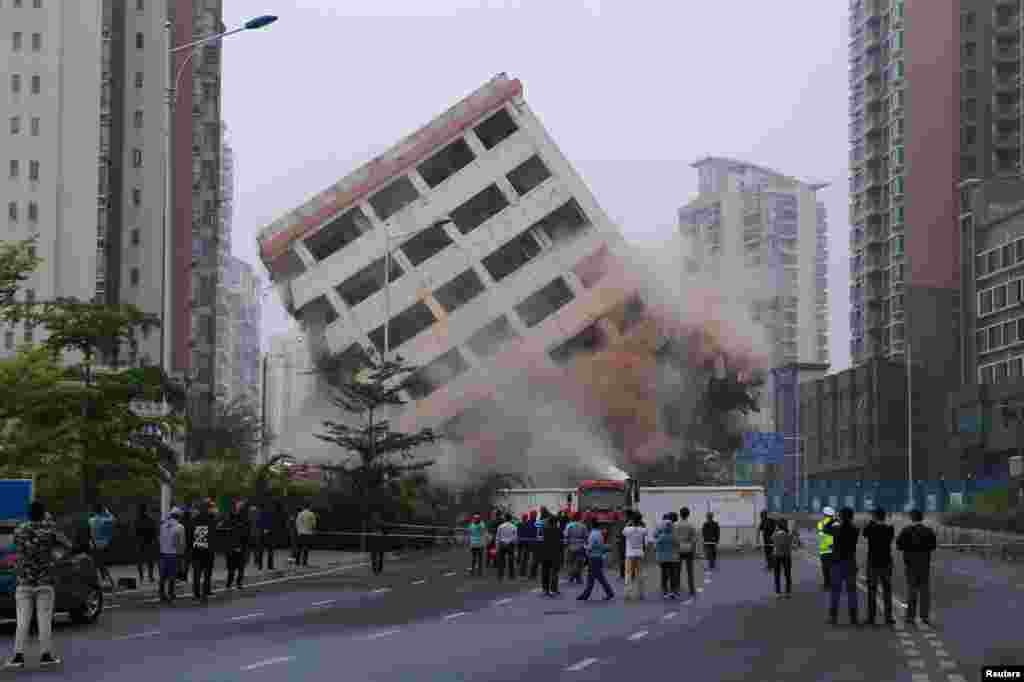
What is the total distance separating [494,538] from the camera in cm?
4428

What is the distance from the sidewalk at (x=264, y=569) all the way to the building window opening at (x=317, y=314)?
14814mm

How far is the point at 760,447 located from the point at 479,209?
1617 cm

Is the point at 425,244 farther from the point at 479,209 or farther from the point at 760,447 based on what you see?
the point at 760,447

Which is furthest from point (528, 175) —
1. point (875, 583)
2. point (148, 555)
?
point (875, 583)

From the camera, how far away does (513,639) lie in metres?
21.0

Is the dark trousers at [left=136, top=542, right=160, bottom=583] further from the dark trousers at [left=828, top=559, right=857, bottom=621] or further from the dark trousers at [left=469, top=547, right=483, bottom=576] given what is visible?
the dark trousers at [left=828, top=559, right=857, bottom=621]

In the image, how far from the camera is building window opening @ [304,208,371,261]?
70375 millimetres

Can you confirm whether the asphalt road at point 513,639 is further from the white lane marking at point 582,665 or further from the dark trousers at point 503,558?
the dark trousers at point 503,558

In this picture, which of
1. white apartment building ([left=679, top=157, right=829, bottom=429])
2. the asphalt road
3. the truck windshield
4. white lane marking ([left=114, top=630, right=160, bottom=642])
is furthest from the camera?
white apartment building ([left=679, top=157, right=829, bottom=429])

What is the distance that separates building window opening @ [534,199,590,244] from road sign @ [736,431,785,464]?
37.9ft

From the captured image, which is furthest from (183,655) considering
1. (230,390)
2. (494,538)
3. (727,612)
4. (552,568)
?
(230,390)

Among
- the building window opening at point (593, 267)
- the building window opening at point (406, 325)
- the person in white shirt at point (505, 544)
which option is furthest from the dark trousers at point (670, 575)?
the building window opening at point (406, 325)

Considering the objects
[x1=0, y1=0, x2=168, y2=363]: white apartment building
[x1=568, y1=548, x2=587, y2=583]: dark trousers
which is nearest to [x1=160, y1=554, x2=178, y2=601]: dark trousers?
[x1=568, y1=548, x2=587, y2=583]: dark trousers

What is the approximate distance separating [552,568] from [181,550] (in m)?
6.86
